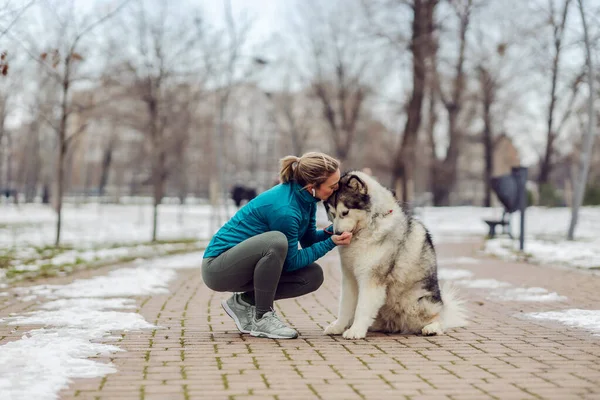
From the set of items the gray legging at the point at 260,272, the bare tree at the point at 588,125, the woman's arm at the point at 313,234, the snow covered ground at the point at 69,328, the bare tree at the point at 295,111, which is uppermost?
the bare tree at the point at 295,111

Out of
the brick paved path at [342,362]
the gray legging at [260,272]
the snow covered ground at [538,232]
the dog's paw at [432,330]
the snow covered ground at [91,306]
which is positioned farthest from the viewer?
the snow covered ground at [538,232]

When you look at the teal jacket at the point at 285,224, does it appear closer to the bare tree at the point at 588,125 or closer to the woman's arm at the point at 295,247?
the woman's arm at the point at 295,247

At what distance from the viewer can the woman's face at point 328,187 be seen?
5.70 meters

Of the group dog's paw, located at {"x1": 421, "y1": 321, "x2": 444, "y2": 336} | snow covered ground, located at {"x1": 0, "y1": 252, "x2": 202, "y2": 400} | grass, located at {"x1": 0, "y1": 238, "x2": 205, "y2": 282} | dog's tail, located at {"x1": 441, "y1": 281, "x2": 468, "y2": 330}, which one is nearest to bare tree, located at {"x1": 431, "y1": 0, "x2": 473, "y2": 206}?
grass, located at {"x1": 0, "y1": 238, "x2": 205, "y2": 282}

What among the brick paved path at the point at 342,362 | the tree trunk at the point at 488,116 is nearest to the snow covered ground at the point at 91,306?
the brick paved path at the point at 342,362

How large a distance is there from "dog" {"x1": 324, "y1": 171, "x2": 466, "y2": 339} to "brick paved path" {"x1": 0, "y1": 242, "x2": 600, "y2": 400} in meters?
0.17

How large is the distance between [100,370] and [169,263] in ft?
30.2

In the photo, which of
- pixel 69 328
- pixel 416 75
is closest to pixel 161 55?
pixel 416 75

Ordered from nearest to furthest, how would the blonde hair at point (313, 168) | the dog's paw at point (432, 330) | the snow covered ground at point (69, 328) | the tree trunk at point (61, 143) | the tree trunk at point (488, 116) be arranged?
1. the snow covered ground at point (69, 328)
2. the blonde hair at point (313, 168)
3. the dog's paw at point (432, 330)
4. the tree trunk at point (61, 143)
5. the tree trunk at point (488, 116)

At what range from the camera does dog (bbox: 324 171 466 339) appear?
582cm

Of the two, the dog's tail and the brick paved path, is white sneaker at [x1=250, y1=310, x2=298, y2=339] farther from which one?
the dog's tail

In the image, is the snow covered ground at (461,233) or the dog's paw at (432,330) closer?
the dog's paw at (432,330)

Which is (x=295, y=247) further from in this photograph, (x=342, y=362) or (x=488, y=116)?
(x=488, y=116)

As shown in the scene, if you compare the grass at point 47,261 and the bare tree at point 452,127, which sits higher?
the bare tree at point 452,127
